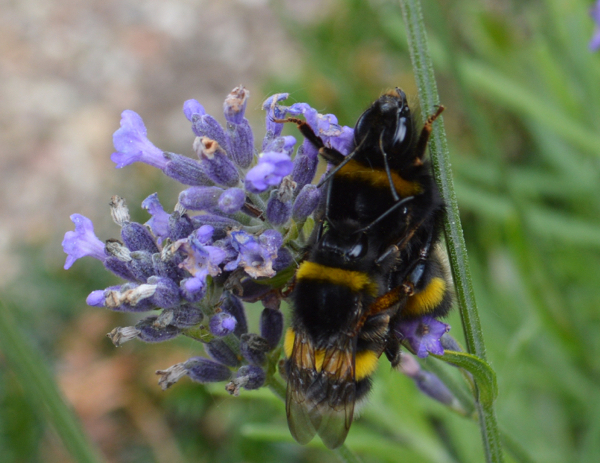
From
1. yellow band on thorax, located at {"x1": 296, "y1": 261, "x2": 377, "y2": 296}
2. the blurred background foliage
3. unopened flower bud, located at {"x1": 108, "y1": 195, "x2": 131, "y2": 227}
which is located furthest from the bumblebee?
the blurred background foliage

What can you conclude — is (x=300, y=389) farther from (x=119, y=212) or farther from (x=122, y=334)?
(x=119, y=212)

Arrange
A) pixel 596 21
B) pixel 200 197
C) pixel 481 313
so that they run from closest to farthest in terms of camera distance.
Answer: pixel 200 197 < pixel 596 21 < pixel 481 313

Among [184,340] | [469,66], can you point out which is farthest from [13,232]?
[469,66]

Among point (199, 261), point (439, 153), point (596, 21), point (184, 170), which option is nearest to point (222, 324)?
point (199, 261)

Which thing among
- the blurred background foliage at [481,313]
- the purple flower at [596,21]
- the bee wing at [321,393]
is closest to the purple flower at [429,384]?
the bee wing at [321,393]

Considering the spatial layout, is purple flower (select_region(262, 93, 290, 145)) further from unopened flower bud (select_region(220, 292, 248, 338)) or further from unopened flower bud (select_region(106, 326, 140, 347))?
unopened flower bud (select_region(106, 326, 140, 347))

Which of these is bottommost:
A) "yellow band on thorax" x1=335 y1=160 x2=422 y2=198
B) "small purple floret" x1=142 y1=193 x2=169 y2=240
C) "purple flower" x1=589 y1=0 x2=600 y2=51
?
"small purple floret" x1=142 y1=193 x2=169 y2=240
